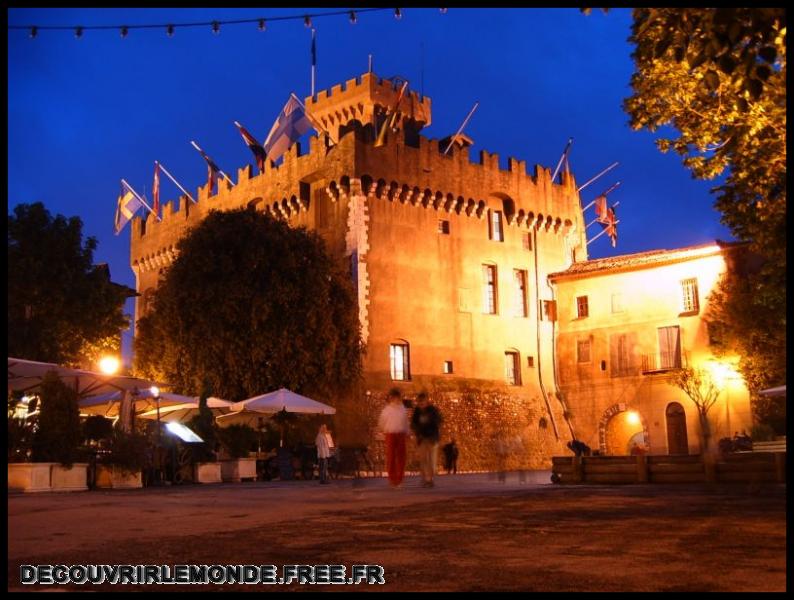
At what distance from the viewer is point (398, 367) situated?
35.2m

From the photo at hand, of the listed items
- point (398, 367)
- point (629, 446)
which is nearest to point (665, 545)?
point (398, 367)

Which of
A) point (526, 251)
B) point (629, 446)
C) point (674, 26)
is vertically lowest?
point (629, 446)

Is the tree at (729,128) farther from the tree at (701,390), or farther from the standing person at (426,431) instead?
the tree at (701,390)

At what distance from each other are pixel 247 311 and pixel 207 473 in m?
9.53

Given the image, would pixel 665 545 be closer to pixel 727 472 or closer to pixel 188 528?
pixel 188 528

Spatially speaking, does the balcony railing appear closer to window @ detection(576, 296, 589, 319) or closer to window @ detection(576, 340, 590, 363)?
window @ detection(576, 340, 590, 363)

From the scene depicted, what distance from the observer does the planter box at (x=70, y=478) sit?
1689 cm

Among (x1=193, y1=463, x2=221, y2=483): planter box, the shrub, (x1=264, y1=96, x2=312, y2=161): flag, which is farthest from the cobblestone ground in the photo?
(x1=264, y1=96, x2=312, y2=161): flag

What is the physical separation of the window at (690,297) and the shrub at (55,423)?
26.6 m

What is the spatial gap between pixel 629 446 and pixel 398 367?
12092 mm

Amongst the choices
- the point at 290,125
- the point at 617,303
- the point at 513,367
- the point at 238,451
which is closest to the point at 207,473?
the point at 238,451

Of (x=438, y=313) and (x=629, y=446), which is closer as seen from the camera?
(x=438, y=313)

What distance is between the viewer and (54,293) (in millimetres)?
32781

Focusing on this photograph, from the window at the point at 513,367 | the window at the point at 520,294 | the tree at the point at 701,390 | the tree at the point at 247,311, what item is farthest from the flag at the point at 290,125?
the tree at the point at 701,390
